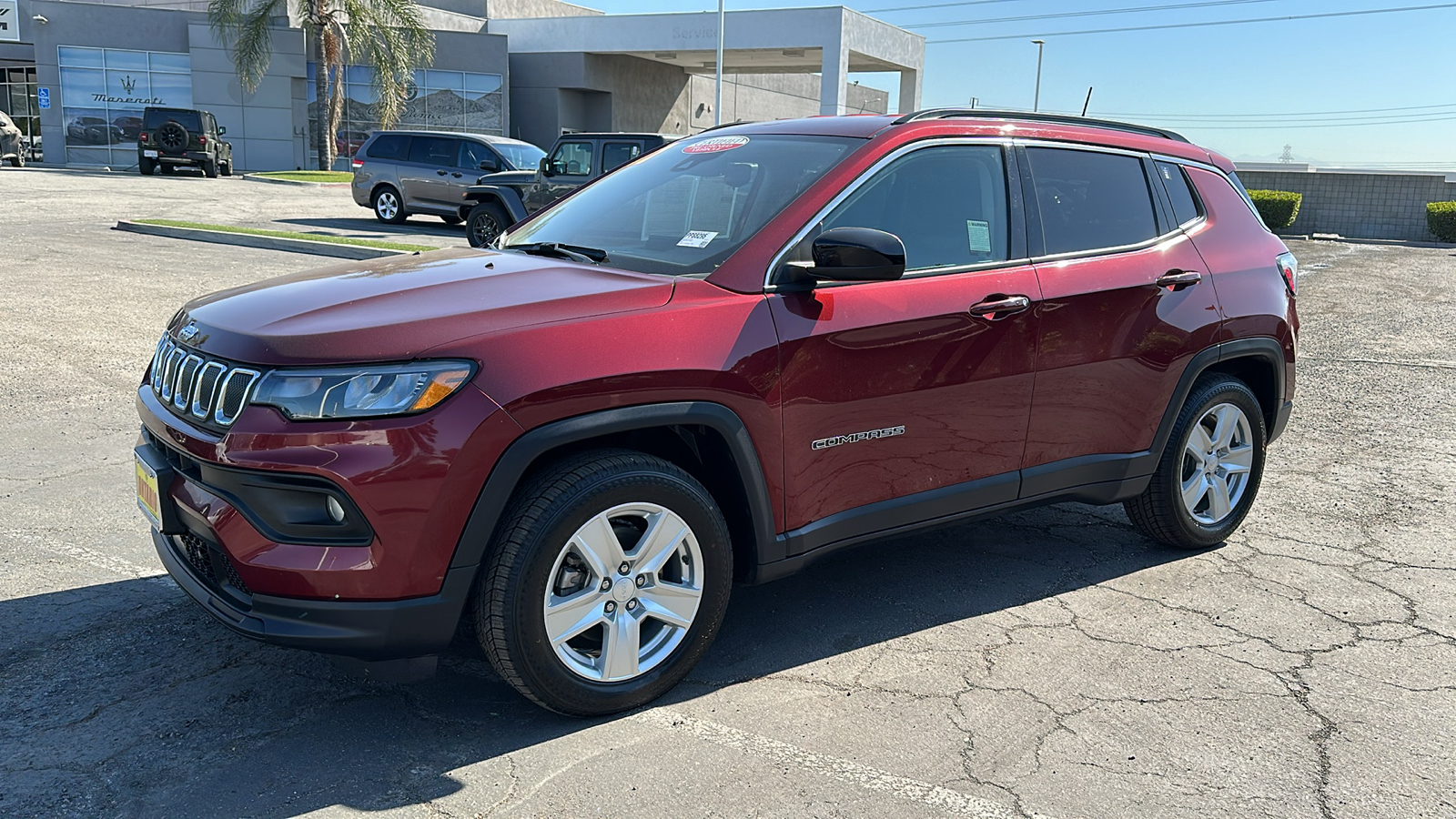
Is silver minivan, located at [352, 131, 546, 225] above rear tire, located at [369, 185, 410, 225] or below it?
above

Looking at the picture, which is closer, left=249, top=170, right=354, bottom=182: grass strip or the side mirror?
the side mirror

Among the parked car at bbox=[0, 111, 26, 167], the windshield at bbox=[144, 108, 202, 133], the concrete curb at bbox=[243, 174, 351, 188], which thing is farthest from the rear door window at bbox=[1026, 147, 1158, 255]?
the parked car at bbox=[0, 111, 26, 167]

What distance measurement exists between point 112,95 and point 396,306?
131ft

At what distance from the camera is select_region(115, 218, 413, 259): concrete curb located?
563 inches

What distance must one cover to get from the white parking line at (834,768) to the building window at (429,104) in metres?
38.4

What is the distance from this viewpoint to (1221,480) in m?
5.07

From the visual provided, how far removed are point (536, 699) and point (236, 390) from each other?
118 cm

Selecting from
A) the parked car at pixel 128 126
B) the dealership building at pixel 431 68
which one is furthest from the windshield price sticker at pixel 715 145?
the parked car at pixel 128 126

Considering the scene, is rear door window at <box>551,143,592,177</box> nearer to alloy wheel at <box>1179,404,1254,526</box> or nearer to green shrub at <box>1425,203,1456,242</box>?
alloy wheel at <box>1179,404,1254,526</box>

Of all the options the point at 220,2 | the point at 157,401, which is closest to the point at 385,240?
the point at 157,401

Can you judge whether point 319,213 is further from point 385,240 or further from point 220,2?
point 220,2

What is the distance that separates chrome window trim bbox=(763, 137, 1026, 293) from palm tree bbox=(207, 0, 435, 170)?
107 ft

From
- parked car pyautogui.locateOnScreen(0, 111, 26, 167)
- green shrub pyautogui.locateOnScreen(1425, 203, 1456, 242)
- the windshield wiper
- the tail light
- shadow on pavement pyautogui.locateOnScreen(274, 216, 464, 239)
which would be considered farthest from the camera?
parked car pyautogui.locateOnScreen(0, 111, 26, 167)

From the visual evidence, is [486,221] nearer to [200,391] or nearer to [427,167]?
[427,167]
